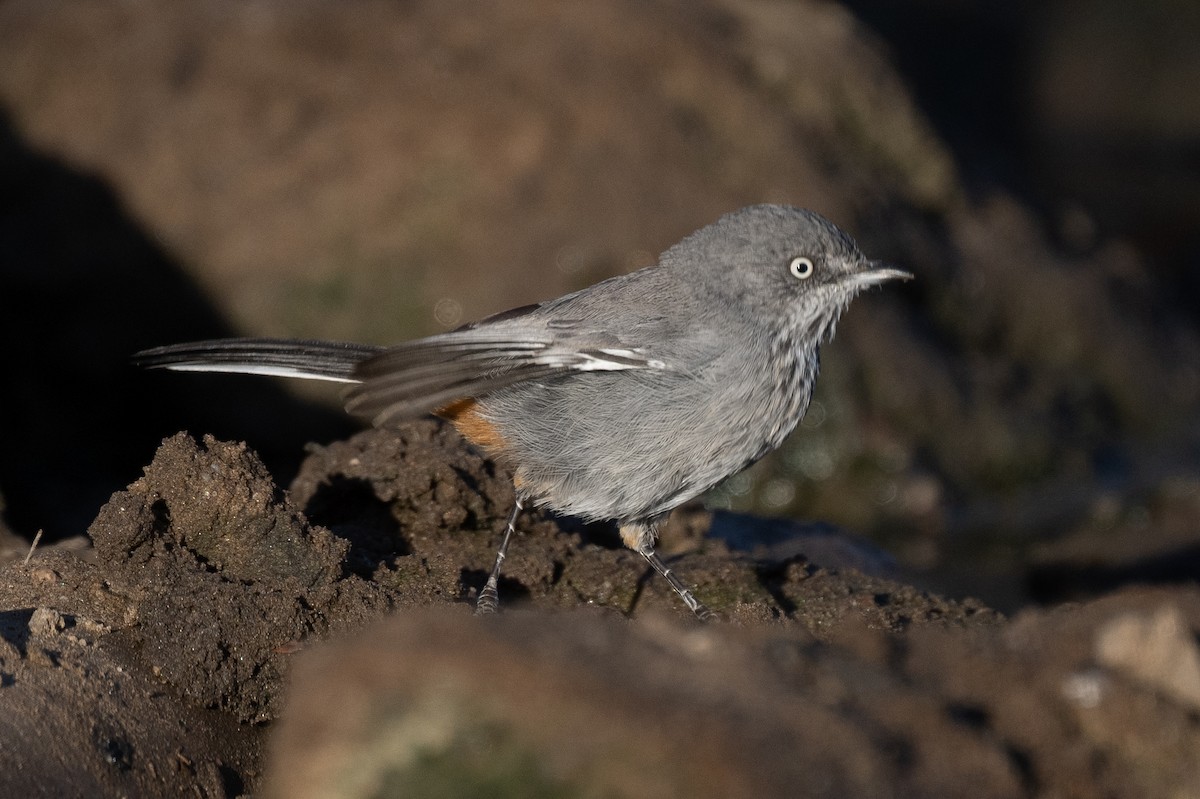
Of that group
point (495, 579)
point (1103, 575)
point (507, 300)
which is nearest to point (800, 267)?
point (495, 579)

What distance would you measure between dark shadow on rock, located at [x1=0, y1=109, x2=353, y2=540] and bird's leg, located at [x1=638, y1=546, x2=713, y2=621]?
13.0 feet

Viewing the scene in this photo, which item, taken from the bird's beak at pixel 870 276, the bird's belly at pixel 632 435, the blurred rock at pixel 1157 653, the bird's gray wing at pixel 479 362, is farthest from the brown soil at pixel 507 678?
the bird's beak at pixel 870 276

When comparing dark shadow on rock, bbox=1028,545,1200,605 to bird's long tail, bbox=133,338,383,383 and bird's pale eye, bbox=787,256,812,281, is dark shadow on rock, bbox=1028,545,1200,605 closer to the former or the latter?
bird's pale eye, bbox=787,256,812,281

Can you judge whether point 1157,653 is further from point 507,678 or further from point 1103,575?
point 1103,575

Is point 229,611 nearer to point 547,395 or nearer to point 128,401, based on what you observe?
point 547,395

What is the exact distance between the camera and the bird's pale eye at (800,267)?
512 centimetres

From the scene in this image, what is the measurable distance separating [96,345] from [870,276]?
6162mm

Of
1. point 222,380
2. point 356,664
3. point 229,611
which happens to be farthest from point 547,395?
point 222,380

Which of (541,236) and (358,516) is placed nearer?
(358,516)

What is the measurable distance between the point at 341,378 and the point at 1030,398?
20.8ft

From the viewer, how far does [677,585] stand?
16.6ft

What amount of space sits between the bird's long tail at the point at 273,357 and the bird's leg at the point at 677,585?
1346mm

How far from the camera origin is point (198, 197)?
9625 millimetres

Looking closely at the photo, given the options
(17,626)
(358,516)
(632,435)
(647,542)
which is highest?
(632,435)
